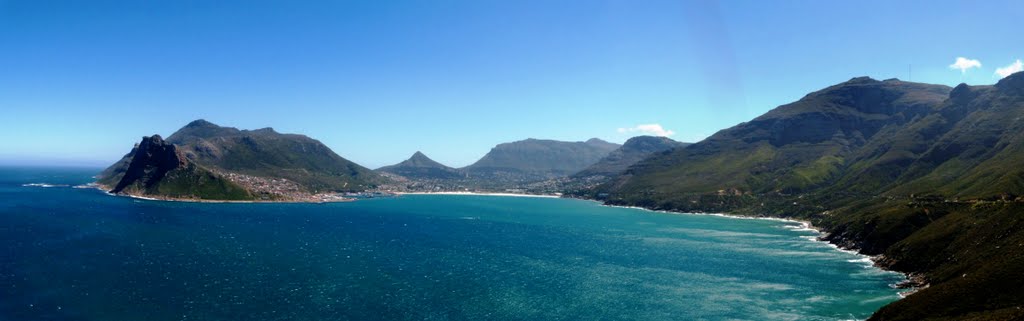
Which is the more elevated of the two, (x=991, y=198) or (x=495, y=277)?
(x=991, y=198)

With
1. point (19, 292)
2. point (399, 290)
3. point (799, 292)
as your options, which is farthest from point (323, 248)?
point (799, 292)

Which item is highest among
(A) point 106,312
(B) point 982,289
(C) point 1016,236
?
(C) point 1016,236

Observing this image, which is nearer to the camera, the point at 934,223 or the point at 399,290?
the point at 399,290

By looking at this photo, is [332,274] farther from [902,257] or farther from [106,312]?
[902,257]

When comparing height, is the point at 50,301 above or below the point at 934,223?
below

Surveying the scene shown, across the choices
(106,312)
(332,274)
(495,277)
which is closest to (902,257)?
(495,277)

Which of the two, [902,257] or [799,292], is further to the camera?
[902,257]

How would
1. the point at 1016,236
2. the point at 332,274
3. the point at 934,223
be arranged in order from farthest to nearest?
the point at 934,223 → the point at 332,274 → the point at 1016,236

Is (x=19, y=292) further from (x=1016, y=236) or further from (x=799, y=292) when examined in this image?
(x=1016, y=236)

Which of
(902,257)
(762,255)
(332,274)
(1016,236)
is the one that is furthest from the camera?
(762,255)
